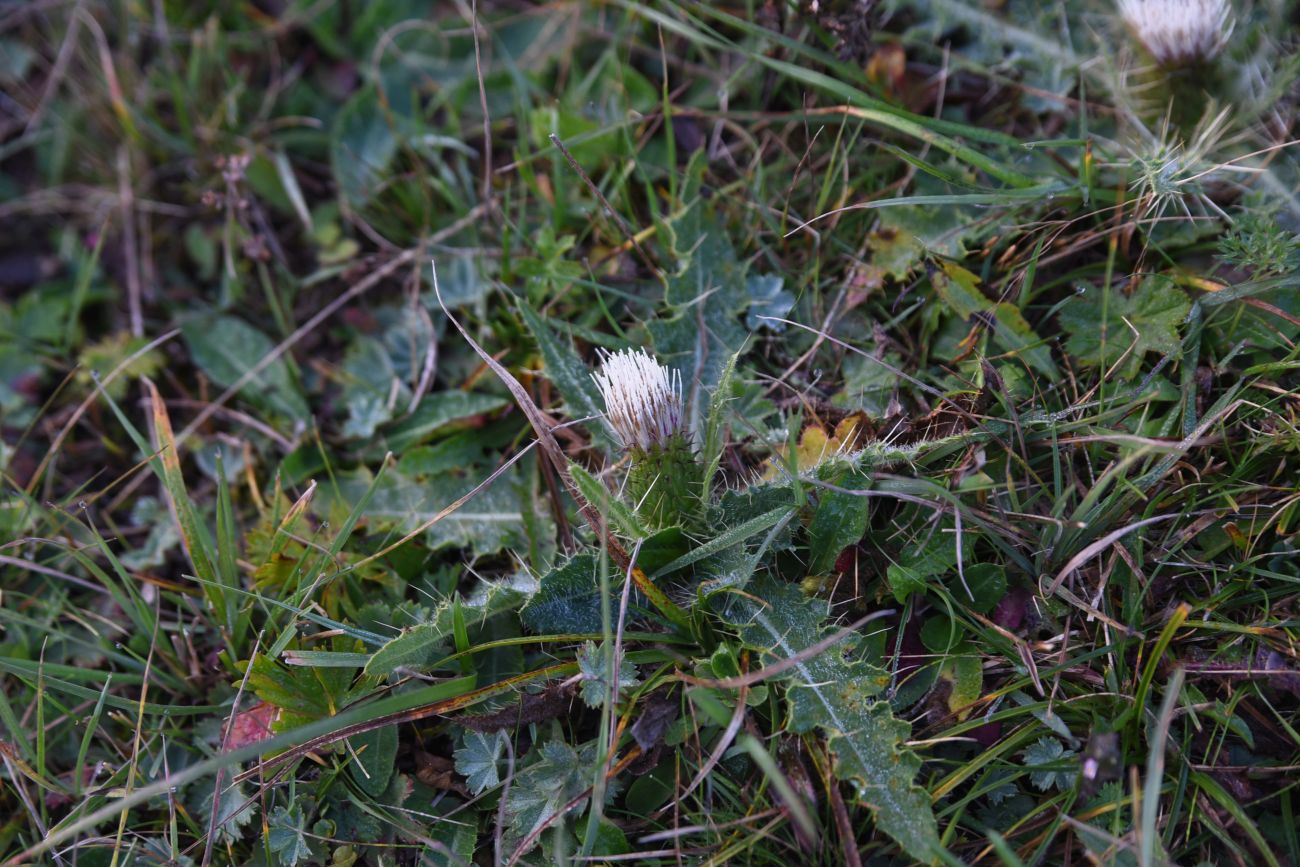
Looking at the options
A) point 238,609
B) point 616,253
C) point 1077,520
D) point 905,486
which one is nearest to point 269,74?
point 616,253

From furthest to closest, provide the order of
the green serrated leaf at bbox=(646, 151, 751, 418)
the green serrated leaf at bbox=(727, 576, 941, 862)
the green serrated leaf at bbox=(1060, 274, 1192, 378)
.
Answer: the green serrated leaf at bbox=(646, 151, 751, 418)
the green serrated leaf at bbox=(1060, 274, 1192, 378)
the green serrated leaf at bbox=(727, 576, 941, 862)

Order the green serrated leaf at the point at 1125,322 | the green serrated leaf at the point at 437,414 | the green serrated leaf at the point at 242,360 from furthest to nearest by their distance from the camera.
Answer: the green serrated leaf at the point at 242,360
the green serrated leaf at the point at 437,414
the green serrated leaf at the point at 1125,322

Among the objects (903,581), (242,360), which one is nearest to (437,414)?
(242,360)

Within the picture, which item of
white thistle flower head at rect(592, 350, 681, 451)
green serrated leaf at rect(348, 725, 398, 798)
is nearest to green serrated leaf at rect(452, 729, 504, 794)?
green serrated leaf at rect(348, 725, 398, 798)

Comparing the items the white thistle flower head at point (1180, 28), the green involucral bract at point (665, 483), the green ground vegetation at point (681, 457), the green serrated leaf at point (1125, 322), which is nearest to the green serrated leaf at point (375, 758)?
the green ground vegetation at point (681, 457)

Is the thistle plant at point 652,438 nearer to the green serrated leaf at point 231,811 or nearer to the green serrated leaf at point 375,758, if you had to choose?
the green serrated leaf at point 375,758

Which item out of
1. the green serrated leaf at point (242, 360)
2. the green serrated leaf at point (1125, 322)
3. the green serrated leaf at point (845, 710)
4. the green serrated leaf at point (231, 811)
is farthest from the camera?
the green serrated leaf at point (242, 360)

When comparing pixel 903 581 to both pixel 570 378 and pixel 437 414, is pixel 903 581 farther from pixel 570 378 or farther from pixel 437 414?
pixel 437 414

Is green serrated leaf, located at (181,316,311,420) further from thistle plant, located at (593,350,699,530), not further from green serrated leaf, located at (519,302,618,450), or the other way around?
thistle plant, located at (593,350,699,530)
